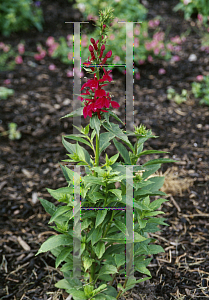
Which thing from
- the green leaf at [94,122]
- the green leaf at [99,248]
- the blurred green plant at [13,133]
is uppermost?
the green leaf at [94,122]

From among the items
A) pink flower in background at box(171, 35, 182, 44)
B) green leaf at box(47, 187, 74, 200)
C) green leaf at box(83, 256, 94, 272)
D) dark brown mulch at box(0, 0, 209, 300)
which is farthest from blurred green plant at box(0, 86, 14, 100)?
green leaf at box(83, 256, 94, 272)

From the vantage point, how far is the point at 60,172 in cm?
339

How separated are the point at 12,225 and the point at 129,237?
1.51 meters

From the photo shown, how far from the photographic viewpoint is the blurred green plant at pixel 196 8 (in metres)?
5.98

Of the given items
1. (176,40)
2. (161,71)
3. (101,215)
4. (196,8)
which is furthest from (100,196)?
(196,8)

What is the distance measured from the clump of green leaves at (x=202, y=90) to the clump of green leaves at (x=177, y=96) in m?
0.14

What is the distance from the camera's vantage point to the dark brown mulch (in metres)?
2.35

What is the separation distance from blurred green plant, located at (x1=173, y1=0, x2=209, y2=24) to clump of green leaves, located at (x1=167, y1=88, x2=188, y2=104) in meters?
2.10

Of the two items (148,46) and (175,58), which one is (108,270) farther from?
(175,58)

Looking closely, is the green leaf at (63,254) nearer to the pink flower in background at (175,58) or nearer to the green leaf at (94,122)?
the green leaf at (94,122)

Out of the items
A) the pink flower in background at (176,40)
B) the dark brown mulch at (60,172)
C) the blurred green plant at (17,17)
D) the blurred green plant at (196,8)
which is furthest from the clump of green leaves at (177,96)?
the blurred green plant at (17,17)

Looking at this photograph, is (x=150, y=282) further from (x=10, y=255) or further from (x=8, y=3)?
(x=8, y=3)

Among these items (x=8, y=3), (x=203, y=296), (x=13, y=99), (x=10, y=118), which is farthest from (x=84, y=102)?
(x=8, y=3)

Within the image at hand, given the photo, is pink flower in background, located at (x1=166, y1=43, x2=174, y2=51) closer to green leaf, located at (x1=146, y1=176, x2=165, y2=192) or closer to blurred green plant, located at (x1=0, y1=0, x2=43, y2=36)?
blurred green plant, located at (x1=0, y1=0, x2=43, y2=36)
